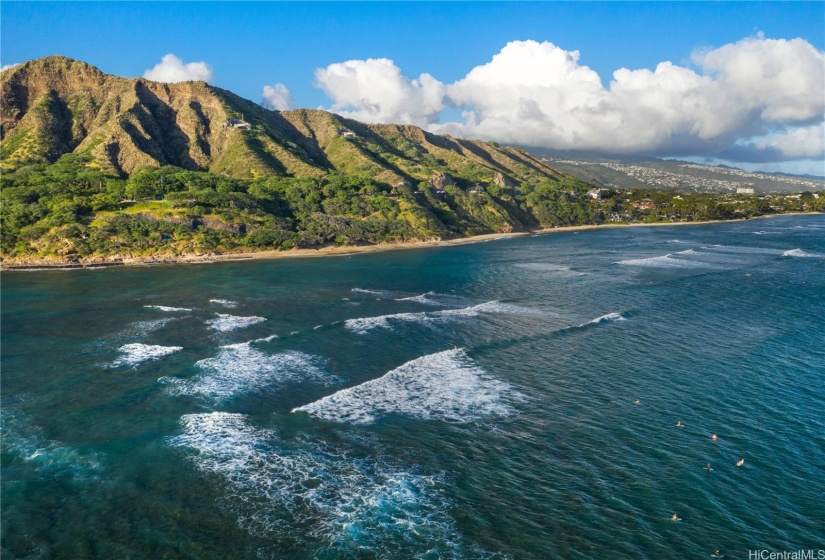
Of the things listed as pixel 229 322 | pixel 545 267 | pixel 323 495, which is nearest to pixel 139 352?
pixel 229 322

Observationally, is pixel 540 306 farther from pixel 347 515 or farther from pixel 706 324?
pixel 347 515

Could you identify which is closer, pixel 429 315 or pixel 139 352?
pixel 139 352

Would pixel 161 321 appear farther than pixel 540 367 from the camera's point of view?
Yes

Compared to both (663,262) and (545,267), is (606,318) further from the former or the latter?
(663,262)

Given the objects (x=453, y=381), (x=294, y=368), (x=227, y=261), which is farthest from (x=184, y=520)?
(x=227, y=261)

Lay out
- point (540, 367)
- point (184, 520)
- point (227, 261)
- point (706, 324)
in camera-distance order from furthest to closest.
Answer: point (227, 261) < point (706, 324) < point (540, 367) < point (184, 520)

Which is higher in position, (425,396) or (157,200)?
(157,200)

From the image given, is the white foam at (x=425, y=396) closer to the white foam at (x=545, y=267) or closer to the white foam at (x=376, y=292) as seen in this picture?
the white foam at (x=376, y=292)
